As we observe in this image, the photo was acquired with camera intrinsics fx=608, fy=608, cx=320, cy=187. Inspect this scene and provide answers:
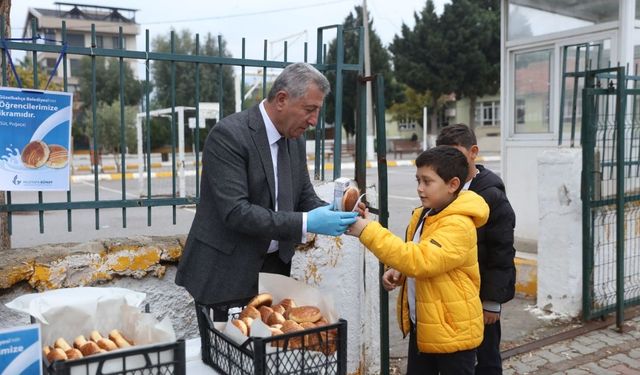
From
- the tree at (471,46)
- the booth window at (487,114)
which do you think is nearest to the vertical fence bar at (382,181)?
the tree at (471,46)

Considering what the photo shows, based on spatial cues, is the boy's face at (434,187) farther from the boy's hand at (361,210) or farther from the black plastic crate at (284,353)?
the black plastic crate at (284,353)

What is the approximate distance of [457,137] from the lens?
304cm

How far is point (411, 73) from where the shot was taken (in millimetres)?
35656

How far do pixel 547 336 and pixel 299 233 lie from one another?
331 centimetres

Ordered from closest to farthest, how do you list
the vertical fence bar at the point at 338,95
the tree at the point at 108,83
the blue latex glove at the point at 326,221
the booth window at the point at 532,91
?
the blue latex glove at the point at 326,221 → the vertical fence bar at the point at 338,95 → the booth window at the point at 532,91 → the tree at the point at 108,83

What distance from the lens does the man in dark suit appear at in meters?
2.29

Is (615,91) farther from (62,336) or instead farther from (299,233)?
(62,336)

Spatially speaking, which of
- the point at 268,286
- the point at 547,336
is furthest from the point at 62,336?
the point at 547,336

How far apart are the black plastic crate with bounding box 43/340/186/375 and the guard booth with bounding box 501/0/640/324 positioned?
399cm

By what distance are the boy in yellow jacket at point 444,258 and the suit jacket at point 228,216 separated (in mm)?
417

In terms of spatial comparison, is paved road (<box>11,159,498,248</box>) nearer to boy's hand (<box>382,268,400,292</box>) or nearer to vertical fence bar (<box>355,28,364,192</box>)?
vertical fence bar (<box>355,28,364,192</box>)

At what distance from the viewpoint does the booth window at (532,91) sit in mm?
7173

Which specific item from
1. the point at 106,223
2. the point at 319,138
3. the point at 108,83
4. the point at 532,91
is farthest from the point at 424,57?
the point at 319,138

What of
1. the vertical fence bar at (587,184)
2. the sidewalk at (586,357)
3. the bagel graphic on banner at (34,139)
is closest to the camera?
the bagel graphic on banner at (34,139)
